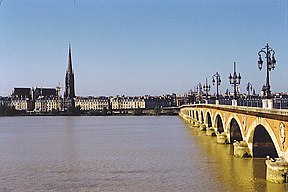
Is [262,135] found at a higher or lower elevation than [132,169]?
higher

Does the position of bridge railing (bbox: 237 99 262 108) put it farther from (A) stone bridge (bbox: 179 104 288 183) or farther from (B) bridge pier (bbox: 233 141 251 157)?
(B) bridge pier (bbox: 233 141 251 157)

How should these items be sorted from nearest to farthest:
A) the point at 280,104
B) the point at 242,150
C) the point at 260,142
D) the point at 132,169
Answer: the point at 280,104
the point at 132,169
the point at 260,142
the point at 242,150

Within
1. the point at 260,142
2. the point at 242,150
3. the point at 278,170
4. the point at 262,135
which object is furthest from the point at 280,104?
the point at 242,150

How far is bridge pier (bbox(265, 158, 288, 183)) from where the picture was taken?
21.8m

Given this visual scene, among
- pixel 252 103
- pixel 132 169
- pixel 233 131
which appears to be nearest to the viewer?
pixel 132 169

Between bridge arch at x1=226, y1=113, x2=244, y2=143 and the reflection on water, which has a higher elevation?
bridge arch at x1=226, y1=113, x2=244, y2=143

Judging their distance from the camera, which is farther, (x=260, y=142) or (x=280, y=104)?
(x=260, y=142)

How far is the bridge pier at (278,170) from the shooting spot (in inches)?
858

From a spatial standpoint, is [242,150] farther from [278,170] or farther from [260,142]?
[278,170]

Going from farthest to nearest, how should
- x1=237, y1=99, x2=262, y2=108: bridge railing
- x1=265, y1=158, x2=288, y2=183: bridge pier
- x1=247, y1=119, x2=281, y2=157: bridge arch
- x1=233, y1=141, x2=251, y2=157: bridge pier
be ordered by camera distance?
x1=233, y1=141, x2=251, y2=157: bridge pier
x1=247, y1=119, x2=281, y2=157: bridge arch
x1=237, y1=99, x2=262, y2=108: bridge railing
x1=265, y1=158, x2=288, y2=183: bridge pier

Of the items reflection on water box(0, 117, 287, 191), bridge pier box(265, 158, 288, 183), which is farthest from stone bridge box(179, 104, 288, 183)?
reflection on water box(0, 117, 287, 191)

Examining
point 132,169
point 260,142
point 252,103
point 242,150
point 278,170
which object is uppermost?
point 252,103

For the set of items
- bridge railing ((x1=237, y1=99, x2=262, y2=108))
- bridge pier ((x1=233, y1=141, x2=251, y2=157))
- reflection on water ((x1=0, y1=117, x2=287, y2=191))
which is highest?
bridge railing ((x1=237, y1=99, x2=262, y2=108))

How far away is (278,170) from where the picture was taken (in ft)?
72.4
